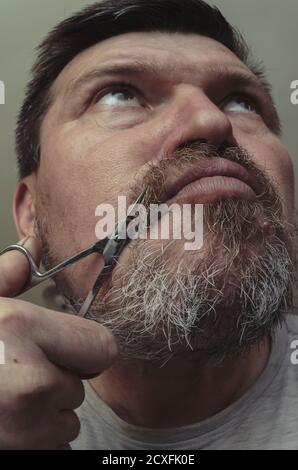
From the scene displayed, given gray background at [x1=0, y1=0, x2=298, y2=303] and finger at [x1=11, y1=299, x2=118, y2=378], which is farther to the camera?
gray background at [x1=0, y1=0, x2=298, y2=303]

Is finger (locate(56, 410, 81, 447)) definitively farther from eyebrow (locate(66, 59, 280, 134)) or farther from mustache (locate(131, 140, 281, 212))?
eyebrow (locate(66, 59, 280, 134))

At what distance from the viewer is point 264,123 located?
83cm

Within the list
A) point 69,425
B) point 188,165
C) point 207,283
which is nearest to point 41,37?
point 188,165

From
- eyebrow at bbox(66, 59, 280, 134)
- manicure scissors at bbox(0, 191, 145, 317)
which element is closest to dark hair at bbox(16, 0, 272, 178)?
eyebrow at bbox(66, 59, 280, 134)

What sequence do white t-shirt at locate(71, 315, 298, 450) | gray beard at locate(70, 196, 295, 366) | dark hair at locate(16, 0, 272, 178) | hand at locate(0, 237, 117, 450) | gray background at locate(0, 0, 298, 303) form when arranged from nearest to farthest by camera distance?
hand at locate(0, 237, 117, 450) → gray beard at locate(70, 196, 295, 366) → white t-shirt at locate(71, 315, 298, 450) → dark hair at locate(16, 0, 272, 178) → gray background at locate(0, 0, 298, 303)

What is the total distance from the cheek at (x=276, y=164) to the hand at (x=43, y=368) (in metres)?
0.40

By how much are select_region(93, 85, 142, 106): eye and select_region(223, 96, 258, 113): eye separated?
7.6 inches

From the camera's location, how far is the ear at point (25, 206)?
877mm

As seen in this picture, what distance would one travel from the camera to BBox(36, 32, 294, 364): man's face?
604 mm

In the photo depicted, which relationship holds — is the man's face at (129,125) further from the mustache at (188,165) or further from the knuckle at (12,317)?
the knuckle at (12,317)

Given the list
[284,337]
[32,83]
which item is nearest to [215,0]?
[32,83]

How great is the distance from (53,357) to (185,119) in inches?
15.3

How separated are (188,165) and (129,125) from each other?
0.17 meters

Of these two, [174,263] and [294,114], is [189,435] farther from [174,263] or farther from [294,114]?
[294,114]
